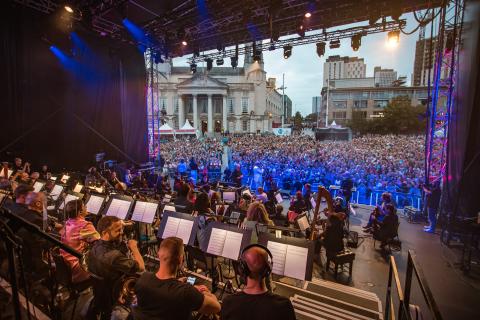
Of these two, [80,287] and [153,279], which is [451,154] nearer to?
[153,279]

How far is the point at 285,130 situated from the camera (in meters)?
41.2

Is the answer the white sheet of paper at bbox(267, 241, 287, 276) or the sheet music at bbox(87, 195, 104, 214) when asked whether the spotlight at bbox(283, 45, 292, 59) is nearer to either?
the sheet music at bbox(87, 195, 104, 214)

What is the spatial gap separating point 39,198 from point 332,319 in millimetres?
5003

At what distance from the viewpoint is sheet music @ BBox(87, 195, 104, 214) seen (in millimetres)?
5895

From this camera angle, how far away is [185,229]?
4445 mm

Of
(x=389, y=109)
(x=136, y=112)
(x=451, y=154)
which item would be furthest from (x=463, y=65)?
(x=389, y=109)

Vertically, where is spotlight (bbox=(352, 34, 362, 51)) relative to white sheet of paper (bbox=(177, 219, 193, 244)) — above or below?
above

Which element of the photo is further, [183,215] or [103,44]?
[103,44]

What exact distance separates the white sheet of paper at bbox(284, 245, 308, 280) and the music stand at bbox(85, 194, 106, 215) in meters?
4.52

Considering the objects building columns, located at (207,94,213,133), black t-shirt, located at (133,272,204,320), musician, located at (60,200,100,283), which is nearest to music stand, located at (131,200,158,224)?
musician, located at (60,200,100,283)

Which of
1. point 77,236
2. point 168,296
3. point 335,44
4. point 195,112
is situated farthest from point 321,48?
point 195,112

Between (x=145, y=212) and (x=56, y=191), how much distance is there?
12.4ft

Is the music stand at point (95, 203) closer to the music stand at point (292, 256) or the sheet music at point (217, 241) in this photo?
the sheet music at point (217, 241)

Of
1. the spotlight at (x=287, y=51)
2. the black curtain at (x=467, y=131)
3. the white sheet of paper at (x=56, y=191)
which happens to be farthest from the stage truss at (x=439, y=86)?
the white sheet of paper at (x=56, y=191)
